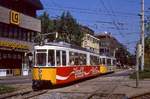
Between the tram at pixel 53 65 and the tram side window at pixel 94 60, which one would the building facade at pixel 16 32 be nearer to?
the tram side window at pixel 94 60

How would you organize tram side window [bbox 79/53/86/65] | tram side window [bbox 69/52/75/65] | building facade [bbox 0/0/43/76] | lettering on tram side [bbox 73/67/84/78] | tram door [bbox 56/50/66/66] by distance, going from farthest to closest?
building facade [bbox 0/0/43/76] → tram side window [bbox 79/53/86/65] → lettering on tram side [bbox 73/67/84/78] → tram side window [bbox 69/52/75/65] → tram door [bbox 56/50/66/66]

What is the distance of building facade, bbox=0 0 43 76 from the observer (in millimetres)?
61844

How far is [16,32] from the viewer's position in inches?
2621

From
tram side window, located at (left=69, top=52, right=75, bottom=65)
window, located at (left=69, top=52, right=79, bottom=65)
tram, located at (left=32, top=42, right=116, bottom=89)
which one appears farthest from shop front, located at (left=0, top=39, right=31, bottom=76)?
tram, located at (left=32, top=42, right=116, bottom=89)

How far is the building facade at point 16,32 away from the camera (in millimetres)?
61844

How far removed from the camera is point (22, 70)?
65562mm

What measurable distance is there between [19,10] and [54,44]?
1559 inches

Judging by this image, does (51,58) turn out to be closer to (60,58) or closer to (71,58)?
(60,58)

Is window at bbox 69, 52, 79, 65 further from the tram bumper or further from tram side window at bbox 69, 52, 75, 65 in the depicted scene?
the tram bumper

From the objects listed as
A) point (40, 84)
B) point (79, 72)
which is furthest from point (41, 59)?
point (79, 72)

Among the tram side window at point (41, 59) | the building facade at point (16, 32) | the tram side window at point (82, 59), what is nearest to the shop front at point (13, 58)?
the building facade at point (16, 32)

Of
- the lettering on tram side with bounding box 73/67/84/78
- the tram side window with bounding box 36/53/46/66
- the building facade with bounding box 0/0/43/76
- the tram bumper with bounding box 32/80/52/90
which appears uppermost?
the building facade with bounding box 0/0/43/76

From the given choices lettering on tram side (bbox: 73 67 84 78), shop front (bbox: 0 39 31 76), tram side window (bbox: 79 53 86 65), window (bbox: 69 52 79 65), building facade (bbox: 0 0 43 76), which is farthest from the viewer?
building facade (bbox: 0 0 43 76)

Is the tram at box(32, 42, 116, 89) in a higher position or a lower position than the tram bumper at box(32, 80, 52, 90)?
higher
